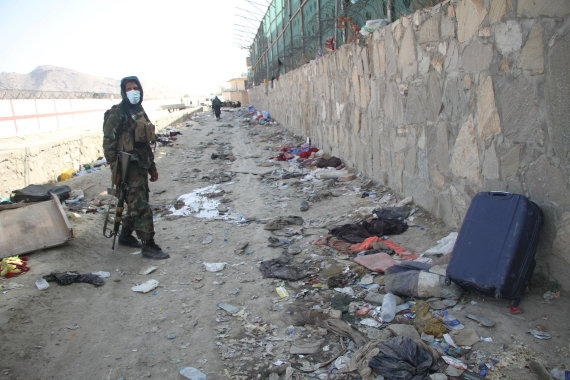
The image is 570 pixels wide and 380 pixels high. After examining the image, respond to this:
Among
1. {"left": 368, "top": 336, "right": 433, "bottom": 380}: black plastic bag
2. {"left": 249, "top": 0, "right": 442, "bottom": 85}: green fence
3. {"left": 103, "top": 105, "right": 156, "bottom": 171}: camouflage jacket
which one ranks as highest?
{"left": 249, "top": 0, "right": 442, "bottom": 85}: green fence

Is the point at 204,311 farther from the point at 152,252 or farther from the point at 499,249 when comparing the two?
the point at 499,249

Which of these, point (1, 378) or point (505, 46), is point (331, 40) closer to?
point (505, 46)

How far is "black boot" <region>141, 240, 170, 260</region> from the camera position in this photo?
405 centimetres

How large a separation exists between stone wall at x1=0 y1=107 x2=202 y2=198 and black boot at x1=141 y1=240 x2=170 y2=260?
4.04m

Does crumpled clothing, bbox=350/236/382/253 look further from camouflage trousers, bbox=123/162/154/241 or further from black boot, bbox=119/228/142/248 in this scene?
black boot, bbox=119/228/142/248

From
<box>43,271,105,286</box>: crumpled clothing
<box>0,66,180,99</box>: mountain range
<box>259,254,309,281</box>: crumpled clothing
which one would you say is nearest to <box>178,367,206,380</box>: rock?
<box>259,254,309,281</box>: crumpled clothing

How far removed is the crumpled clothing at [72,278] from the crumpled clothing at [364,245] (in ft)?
7.42

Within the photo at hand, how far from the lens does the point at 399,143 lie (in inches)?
188

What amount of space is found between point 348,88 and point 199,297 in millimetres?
4666

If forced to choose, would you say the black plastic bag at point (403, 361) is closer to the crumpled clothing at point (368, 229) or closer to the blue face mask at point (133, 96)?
the crumpled clothing at point (368, 229)

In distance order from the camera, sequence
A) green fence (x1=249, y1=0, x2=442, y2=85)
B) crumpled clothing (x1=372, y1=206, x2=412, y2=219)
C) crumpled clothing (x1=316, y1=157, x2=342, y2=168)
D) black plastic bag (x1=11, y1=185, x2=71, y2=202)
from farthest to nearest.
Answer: crumpled clothing (x1=316, y1=157, x2=342, y2=168) → black plastic bag (x1=11, y1=185, x2=71, y2=202) → green fence (x1=249, y1=0, x2=442, y2=85) → crumpled clothing (x1=372, y1=206, x2=412, y2=219)

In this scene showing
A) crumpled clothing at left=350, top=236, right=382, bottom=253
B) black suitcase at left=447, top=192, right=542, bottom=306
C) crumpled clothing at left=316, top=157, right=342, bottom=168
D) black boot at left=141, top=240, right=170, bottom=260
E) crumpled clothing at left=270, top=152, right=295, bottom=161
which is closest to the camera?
black suitcase at left=447, top=192, right=542, bottom=306

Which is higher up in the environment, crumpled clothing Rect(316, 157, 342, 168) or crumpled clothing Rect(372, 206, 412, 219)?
crumpled clothing Rect(316, 157, 342, 168)

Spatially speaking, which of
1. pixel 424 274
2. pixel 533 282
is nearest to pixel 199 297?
pixel 424 274
